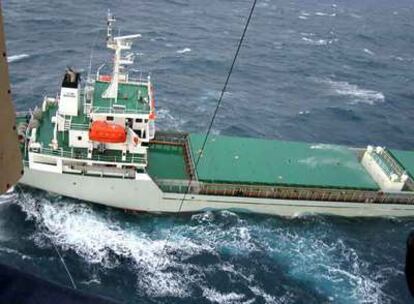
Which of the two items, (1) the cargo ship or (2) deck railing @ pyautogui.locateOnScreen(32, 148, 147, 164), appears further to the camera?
(1) the cargo ship

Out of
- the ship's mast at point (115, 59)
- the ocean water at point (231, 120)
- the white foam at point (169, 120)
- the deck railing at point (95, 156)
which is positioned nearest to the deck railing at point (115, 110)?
the ship's mast at point (115, 59)

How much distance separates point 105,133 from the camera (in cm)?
2870

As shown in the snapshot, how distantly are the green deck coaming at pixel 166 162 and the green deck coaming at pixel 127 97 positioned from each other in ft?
16.3

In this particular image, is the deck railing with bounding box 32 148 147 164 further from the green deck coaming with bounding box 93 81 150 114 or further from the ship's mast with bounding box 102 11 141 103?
the ship's mast with bounding box 102 11 141 103

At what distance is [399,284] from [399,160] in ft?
42.3

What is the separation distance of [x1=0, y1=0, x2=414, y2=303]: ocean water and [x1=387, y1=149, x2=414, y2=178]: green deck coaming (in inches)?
176

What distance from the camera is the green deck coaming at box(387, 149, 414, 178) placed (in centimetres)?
3738

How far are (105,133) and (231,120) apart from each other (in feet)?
67.9

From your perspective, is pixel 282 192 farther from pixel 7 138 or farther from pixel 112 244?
pixel 7 138

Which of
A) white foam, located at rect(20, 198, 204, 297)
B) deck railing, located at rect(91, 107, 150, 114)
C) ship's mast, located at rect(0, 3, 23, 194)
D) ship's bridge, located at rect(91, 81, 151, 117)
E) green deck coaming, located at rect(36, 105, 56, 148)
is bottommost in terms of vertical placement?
white foam, located at rect(20, 198, 204, 297)

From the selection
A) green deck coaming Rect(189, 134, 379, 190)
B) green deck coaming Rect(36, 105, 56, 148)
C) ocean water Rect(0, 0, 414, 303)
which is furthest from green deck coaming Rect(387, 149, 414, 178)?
green deck coaming Rect(36, 105, 56, 148)

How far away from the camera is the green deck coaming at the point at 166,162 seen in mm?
32938

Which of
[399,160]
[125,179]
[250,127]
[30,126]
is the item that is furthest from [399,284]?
[30,126]

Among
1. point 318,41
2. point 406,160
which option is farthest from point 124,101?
point 318,41
